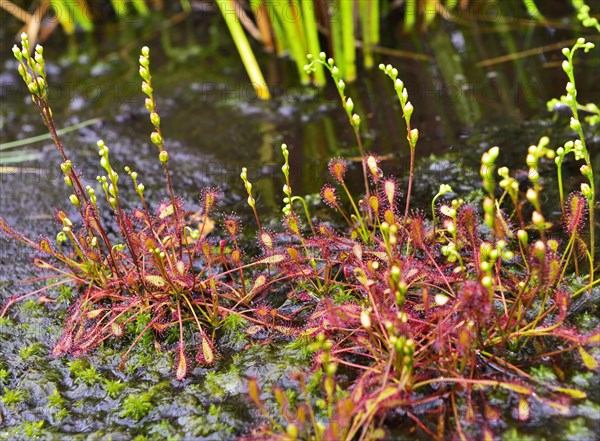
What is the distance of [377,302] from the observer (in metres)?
1.93

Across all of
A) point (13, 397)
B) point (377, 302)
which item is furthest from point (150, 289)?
point (377, 302)

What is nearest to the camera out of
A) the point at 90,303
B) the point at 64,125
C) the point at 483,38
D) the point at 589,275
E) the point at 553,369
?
the point at 553,369

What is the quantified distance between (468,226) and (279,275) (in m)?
0.80

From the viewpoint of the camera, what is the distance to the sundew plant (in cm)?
178

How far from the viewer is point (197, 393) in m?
2.06

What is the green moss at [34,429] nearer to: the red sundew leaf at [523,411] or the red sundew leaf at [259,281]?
the red sundew leaf at [259,281]

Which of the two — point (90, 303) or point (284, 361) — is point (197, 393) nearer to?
point (284, 361)

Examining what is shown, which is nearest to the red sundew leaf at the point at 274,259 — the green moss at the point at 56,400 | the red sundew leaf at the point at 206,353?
the red sundew leaf at the point at 206,353

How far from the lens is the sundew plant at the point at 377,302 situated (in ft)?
5.83

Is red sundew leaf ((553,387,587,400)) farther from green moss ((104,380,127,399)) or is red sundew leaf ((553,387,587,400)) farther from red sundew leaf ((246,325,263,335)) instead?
green moss ((104,380,127,399))

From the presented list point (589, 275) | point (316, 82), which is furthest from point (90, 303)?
point (316, 82)

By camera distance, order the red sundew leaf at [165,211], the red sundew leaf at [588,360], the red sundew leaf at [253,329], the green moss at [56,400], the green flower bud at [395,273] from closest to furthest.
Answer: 1. the green flower bud at [395,273]
2. the red sundew leaf at [588,360]
3. the green moss at [56,400]
4. the red sundew leaf at [253,329]
5. the red sundew leaf at [165,211]

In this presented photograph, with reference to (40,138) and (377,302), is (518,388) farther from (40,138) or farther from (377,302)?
(40,138)

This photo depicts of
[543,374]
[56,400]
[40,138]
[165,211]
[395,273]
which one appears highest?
[40,138]
